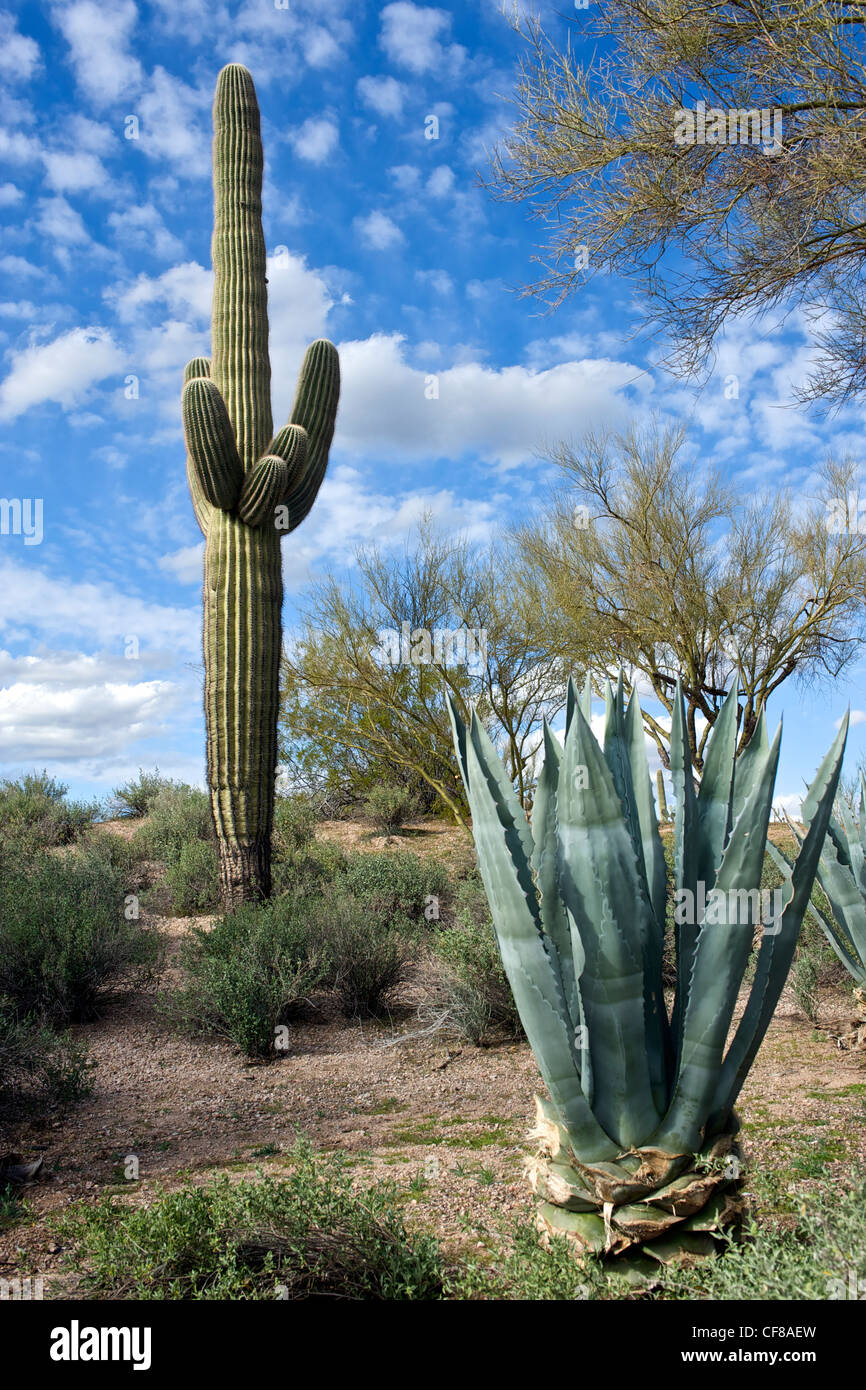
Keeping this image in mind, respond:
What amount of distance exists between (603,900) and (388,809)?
42.9 ft

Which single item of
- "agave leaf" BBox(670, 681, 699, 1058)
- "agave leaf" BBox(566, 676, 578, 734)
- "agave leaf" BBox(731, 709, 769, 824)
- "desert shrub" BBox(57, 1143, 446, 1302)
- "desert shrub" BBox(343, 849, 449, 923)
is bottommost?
"desert shrub" BBox(57, 1143, 446, 1302)

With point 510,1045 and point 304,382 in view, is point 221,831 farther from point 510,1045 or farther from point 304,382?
point 304,382

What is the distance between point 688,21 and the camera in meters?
7.58

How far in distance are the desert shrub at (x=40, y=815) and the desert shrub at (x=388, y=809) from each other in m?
4.74

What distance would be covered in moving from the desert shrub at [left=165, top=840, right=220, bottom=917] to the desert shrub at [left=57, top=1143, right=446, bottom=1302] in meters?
6.96

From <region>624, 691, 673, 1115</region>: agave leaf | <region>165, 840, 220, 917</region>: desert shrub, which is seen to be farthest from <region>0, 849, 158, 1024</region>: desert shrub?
<region>624, 691, 673, 1115</region>: agave leaf

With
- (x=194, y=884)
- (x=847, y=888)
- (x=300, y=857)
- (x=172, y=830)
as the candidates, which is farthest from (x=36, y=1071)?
(x=172, y=830)

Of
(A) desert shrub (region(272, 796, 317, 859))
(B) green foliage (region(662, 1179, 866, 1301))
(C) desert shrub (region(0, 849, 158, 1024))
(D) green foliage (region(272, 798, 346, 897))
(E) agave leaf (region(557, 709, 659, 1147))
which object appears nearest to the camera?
(B) green foliage (region(662, 1179, 866, 1301))

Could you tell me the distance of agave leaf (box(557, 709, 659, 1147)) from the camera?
6.59 feet

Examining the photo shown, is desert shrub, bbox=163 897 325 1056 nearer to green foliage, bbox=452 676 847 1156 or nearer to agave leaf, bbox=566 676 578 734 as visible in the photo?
green foliage, bbox=452 676 847 1156

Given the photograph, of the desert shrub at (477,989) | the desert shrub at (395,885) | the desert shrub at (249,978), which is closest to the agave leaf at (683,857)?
the desert shrub at (477,989)

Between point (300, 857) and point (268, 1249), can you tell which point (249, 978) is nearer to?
point (268, 1249)

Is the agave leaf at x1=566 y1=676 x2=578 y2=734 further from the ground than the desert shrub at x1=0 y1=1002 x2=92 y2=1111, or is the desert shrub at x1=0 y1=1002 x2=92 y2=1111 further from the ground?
the agave leaf at x1=566 y1=676 x2=578 y2=734

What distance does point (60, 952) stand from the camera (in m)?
6.04
